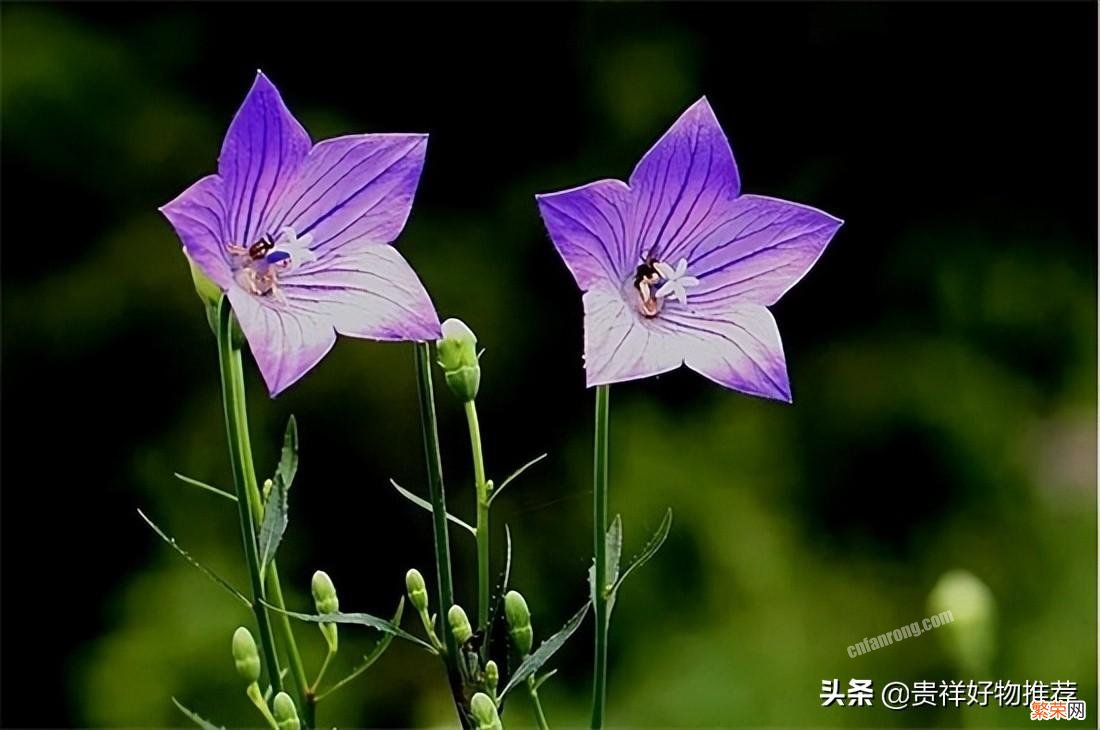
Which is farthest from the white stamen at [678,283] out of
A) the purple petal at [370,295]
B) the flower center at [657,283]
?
the purple petal at [370,295]

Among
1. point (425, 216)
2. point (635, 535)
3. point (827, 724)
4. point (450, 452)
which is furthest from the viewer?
point (425, 216)

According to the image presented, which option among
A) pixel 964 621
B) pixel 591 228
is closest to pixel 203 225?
pixel 591 228

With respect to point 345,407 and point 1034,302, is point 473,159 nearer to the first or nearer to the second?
point 345,407

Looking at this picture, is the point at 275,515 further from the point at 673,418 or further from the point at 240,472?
the point at 673,418

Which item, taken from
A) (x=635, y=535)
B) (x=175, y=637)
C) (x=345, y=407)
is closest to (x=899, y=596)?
(x=635, y=535)

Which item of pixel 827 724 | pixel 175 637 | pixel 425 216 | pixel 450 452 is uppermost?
pixel 425 216
